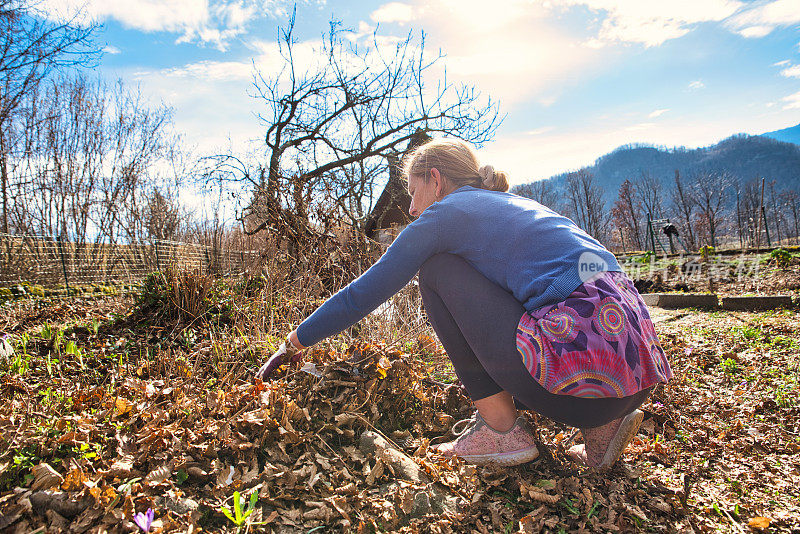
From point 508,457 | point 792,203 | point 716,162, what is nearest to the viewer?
point 508,457

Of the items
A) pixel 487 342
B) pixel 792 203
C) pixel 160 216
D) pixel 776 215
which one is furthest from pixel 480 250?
pixel 792 203

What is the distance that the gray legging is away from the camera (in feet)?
4.69

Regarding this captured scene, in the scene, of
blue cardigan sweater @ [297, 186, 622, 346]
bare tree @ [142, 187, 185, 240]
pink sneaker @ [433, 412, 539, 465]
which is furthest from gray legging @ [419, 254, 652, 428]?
bare tree @ [142, 187, 185, 240]

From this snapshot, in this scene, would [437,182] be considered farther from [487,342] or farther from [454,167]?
[487,342]

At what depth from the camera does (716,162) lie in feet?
440

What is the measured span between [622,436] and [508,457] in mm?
431

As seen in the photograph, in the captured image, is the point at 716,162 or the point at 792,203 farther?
the point at 716,162

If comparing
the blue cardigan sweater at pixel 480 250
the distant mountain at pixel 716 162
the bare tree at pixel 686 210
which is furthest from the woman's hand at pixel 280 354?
the distant mountain at pixel 716 162

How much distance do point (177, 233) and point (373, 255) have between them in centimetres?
1713

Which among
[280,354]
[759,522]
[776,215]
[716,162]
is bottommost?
[776,215]

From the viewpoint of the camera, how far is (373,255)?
464cm

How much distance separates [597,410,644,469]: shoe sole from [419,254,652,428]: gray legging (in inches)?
2.7

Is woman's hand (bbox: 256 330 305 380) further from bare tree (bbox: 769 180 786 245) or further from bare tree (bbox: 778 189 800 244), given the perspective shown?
bare tree (bbox: 778 189 800 244)

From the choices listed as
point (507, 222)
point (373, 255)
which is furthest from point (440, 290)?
point (373, 255)
